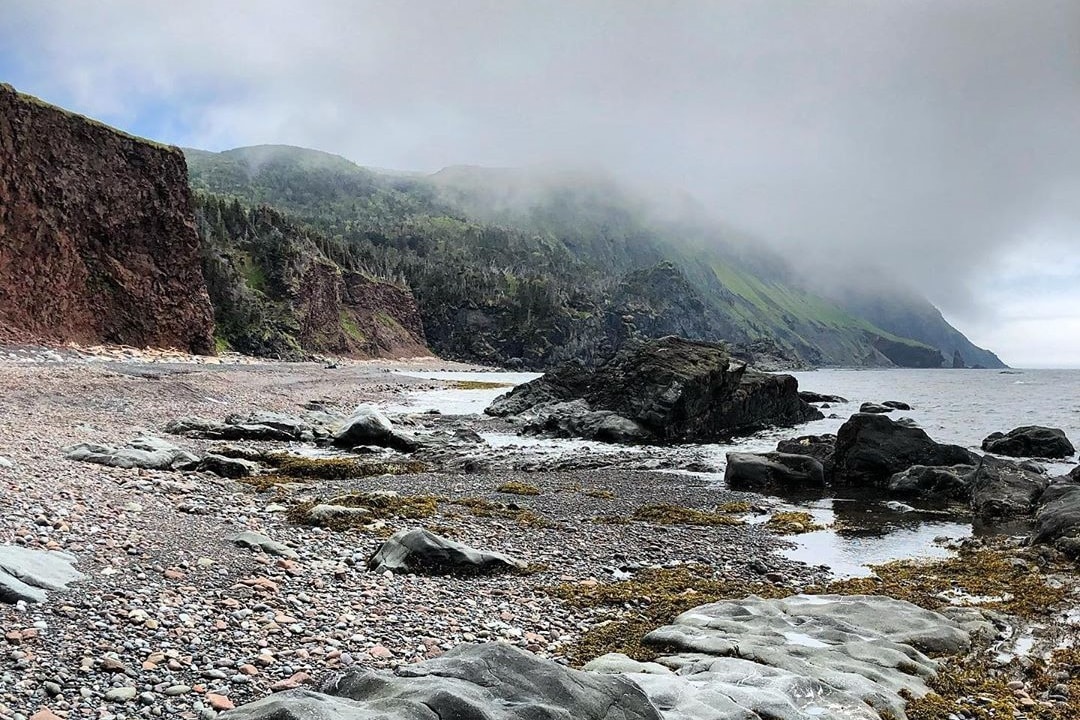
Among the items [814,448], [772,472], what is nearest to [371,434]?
[772,472]

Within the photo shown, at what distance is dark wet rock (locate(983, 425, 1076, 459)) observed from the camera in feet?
120

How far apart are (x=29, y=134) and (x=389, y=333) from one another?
10620cm

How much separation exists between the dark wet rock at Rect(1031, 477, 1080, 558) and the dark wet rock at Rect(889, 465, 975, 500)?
4.68 meters

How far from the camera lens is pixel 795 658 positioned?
8688 mm

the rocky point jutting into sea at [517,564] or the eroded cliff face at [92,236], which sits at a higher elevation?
the eroded cliff face at [92,236]

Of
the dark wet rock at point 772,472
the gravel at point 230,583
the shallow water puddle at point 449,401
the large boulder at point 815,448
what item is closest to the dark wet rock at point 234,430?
the gravel at point 230,583

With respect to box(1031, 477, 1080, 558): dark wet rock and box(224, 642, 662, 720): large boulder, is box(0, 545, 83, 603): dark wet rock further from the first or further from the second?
box(1031, 477, 1080, 558): dark wet rock

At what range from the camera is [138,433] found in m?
24.1

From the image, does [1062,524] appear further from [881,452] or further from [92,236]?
[92,236]

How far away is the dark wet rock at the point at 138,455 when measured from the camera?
17719 millimetres

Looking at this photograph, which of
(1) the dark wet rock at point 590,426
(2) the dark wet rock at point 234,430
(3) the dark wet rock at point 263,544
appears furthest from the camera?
(1) the dark wet rock at point 590,426

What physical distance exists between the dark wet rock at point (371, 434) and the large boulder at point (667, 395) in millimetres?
14314

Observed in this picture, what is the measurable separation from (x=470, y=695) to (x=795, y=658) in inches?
203

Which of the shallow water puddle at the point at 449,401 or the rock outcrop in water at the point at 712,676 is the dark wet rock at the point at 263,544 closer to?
the rock outcrop in water at the point at 712,676
